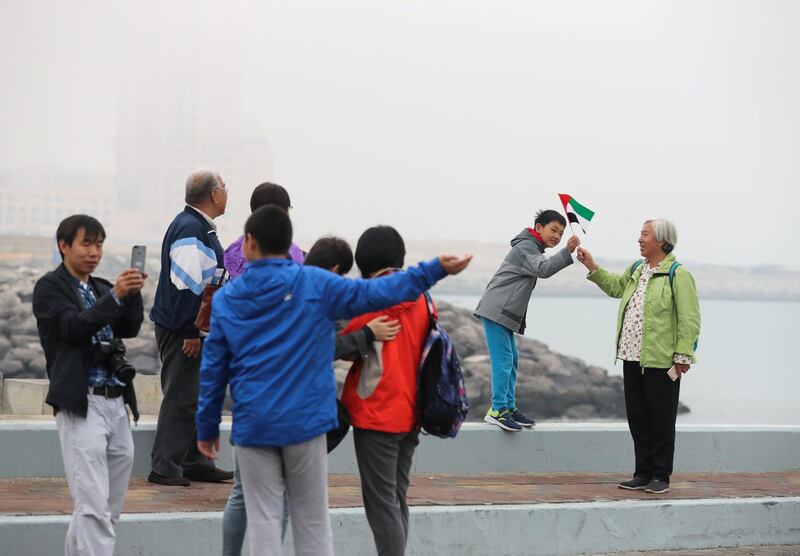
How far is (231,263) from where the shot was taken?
17.2 ft

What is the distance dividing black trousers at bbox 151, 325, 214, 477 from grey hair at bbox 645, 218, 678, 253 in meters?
2.54

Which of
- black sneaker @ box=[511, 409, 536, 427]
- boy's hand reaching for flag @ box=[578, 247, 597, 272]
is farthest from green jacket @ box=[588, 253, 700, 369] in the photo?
black sneaker @ box=[511, 409, 536, 427]

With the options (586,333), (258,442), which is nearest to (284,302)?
(258,442)

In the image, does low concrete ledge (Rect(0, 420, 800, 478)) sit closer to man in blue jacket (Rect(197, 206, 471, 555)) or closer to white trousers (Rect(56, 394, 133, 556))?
white trousers (Rect(56, 394, 133, 556))

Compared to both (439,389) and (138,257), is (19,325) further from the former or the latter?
(439,389)

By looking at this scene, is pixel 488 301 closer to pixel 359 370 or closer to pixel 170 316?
pixel 170 316

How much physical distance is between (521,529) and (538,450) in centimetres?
136

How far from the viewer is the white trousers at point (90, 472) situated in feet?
13.3

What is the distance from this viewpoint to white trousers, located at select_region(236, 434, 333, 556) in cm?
380

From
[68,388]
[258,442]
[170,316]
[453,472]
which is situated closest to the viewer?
[258,442]

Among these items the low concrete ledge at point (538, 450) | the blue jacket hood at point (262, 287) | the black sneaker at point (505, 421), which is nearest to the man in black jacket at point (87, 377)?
the blue jacket hood at point (262, 287)

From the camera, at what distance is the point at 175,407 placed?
227 inches

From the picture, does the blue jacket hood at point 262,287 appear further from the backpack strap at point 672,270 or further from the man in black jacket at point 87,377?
the backpack strap at point 672,270

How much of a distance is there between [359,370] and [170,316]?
67.9 inches
